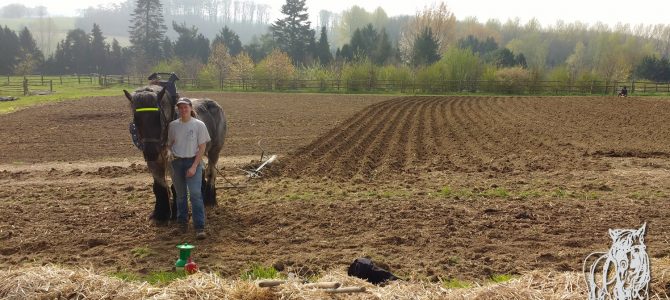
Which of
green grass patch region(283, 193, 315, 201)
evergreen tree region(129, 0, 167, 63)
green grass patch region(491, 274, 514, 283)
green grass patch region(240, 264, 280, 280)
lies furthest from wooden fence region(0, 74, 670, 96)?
green grass patch region(491, 274, 514, 283)

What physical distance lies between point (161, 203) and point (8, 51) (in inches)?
2993

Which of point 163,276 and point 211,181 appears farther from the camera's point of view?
point 211,181

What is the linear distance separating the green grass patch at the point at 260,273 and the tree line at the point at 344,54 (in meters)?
45.0

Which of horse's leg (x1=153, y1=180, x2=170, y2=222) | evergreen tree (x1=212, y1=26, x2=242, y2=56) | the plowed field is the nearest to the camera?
horse's leg (x1=153, y1=180, x2=170, y2=222)

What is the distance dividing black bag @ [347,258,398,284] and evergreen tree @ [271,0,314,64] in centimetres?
7173

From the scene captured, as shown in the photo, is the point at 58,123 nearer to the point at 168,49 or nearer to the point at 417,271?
the point at 417,271

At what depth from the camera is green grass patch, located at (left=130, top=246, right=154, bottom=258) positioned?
19.1 ft

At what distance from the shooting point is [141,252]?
19.4 ft

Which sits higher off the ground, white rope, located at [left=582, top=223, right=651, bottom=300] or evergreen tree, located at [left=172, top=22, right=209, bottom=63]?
evergreen tree, located at [left=172, top=22, right=209, bottom=63]

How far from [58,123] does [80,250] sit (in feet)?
55.0

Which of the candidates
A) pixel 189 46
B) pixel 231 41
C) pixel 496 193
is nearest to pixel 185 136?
pixel 496 193

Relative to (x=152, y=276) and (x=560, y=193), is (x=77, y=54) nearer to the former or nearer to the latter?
(x=152, y=276)

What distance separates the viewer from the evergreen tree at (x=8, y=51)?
65.1 meters

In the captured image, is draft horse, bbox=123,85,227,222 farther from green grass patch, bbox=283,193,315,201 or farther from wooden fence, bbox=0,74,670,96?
wooden fence, bbox=0,74,670,96
